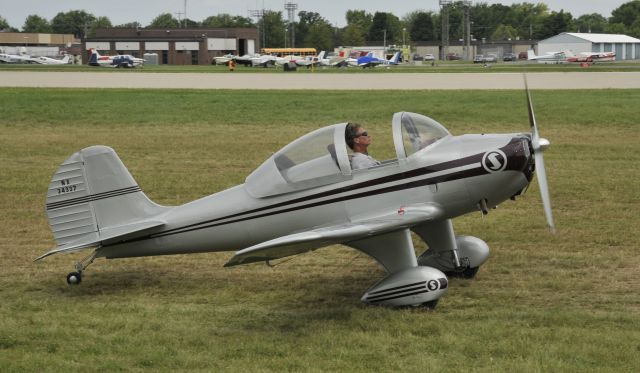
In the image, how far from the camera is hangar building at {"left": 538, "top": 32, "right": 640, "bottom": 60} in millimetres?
129125

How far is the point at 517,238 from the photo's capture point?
1246cm

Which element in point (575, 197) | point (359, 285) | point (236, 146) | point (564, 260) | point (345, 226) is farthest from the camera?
point (236, 146)

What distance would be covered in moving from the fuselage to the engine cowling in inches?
28.3

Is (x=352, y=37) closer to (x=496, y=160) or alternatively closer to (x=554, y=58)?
(x=554, y=58)

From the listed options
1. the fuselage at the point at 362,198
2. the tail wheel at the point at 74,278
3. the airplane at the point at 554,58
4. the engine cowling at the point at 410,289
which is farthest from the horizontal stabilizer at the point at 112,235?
the airplane at the point at 554,58

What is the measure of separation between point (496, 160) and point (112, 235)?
4.25 meters

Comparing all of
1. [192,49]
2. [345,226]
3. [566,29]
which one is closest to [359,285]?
[345,226]

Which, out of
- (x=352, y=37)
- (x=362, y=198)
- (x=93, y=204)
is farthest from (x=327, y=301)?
(x=352, y=37)

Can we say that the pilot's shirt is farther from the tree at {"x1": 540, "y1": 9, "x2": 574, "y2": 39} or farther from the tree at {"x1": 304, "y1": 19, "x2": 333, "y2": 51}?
the tree at {"x1": 540, "y1": 9, "x2": 574, "y2": 39}

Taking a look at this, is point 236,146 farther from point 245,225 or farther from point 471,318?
point 471,318

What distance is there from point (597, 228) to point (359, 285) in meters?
4.49

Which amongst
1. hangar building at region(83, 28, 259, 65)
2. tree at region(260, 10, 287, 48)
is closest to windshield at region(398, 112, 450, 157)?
hangar building at region(83, 28, 259, 65)

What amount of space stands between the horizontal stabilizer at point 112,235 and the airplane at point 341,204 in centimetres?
1

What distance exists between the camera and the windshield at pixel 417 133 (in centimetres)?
930
